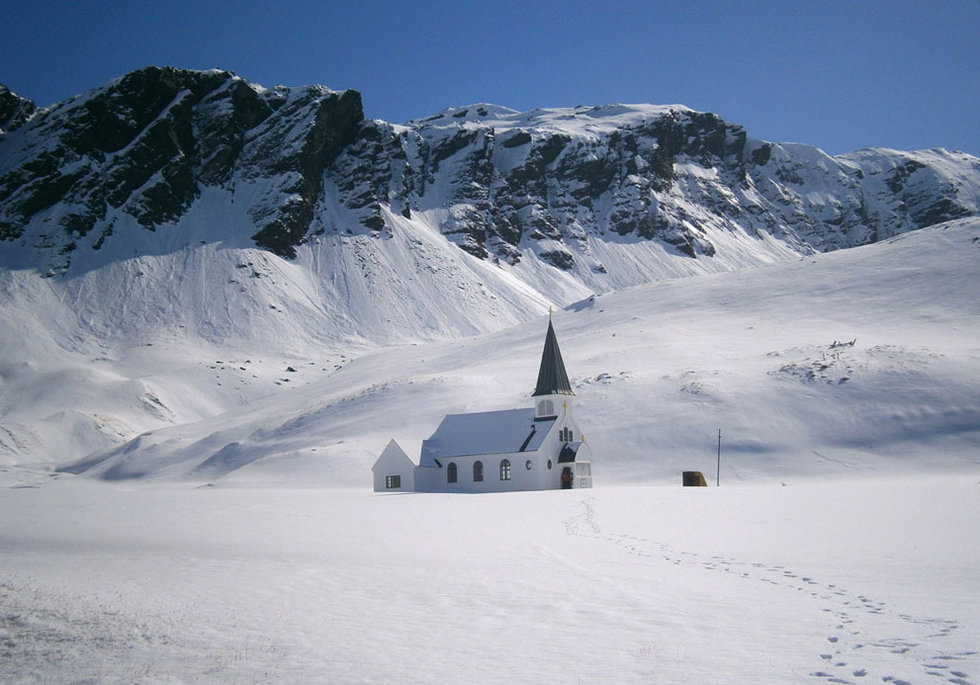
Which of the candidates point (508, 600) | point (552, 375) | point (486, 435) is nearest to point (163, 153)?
point (486, 435)

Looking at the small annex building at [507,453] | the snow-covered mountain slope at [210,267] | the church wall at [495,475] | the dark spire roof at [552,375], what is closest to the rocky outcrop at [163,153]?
the snow-covered mountain slope at [210,267]

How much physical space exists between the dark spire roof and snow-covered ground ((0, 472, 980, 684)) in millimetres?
29771

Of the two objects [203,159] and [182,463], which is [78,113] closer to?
[203,159]

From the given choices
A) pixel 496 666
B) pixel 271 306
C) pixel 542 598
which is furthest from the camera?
pixel 271 306

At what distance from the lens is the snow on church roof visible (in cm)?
5722

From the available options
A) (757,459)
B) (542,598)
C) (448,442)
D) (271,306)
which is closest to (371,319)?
(271,306)

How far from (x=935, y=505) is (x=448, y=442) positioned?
1450 inches

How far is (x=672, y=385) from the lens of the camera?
68.1 m

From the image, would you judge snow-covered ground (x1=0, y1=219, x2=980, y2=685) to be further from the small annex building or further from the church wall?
the church wall

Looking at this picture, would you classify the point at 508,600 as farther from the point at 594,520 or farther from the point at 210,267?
the point at 210,267

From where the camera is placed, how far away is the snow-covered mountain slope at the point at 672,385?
56.8 metres

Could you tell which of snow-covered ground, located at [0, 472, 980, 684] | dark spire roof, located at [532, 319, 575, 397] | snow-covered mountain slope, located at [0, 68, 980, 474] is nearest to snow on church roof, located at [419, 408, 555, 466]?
dark spire roof, located at [532, 319, 575, 397]

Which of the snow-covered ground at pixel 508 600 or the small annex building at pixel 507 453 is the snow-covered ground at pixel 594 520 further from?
the small annex building at pixel 507 453

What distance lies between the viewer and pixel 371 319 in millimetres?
150500
